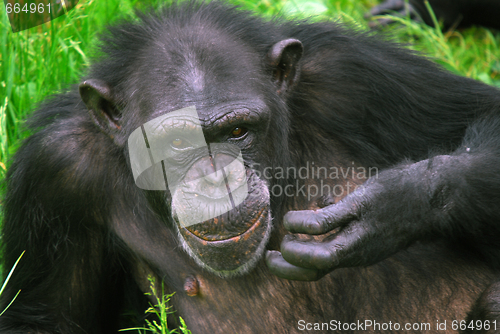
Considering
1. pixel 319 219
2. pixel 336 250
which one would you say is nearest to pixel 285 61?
pixel 319 219

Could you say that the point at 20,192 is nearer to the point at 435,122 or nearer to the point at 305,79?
the point at 305,79

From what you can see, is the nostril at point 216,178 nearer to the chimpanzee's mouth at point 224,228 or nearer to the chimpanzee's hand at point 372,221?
the chimpanzee's mouth at point 224,228

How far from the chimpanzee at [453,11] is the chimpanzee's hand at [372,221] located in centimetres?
484

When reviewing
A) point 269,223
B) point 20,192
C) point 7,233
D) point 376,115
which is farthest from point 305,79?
point 7,233

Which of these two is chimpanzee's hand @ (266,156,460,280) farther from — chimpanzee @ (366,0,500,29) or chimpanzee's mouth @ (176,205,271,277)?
chimpanzee @ (366,0,500,29)

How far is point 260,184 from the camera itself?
3855 millimetres

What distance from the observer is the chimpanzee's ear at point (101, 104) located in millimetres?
3963

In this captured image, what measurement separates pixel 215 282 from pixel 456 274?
1.70 metres

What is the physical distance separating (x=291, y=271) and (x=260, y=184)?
653 millimetres

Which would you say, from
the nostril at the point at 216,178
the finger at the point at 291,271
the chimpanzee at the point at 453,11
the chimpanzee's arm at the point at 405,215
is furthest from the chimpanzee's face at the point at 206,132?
the chimpanzee at the point at 453,11

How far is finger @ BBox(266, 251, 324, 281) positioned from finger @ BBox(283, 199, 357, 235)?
21cm

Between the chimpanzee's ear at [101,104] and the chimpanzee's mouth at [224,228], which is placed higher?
the chimpanzee's ear at [101,104]

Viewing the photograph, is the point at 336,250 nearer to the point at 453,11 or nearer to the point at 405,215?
the point at 405,215

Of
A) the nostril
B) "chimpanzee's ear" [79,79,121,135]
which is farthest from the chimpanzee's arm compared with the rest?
"chimpanzee's ear" [79,79,121,135]
